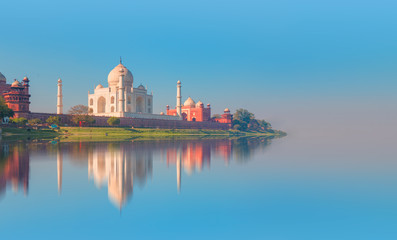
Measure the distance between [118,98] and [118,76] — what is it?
5.32 meters

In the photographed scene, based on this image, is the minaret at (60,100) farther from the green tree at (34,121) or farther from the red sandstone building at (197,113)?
the red sandstone building at (197,113)

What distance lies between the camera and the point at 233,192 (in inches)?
363

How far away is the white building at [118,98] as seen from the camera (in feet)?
199

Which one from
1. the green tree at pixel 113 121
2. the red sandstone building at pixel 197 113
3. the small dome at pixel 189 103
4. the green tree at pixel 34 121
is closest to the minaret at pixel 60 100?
the green tree at pixel 113 121

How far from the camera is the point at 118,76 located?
6322 cm

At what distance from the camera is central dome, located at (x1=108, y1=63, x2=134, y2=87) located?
208 feet

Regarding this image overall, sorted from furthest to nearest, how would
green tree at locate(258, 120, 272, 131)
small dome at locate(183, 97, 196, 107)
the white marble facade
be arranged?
green tree at locate(258, 120, 272, 131) < small dome at locate(183, 97, 196, 107) < the white marble facade

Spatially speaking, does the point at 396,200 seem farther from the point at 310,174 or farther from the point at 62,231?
the point at 62,231

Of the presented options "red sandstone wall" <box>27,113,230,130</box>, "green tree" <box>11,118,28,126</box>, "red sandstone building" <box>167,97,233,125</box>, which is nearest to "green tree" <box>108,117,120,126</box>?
"red sandstone wall" <box>27,113,230,130</box>

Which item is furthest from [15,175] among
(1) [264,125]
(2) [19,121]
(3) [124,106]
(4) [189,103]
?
(1) [264,125]

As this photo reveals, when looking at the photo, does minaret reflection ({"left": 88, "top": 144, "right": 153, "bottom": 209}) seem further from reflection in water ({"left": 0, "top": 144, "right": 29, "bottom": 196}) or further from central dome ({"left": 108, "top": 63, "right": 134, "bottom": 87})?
central dome ({"left": 108, "top": 63, "right": 134, "bottom": 87})

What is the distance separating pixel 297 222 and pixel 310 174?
6334 mm

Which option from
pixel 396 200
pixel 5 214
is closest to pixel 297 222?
pixel 396 200

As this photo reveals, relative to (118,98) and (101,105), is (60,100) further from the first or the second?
(101,105)
